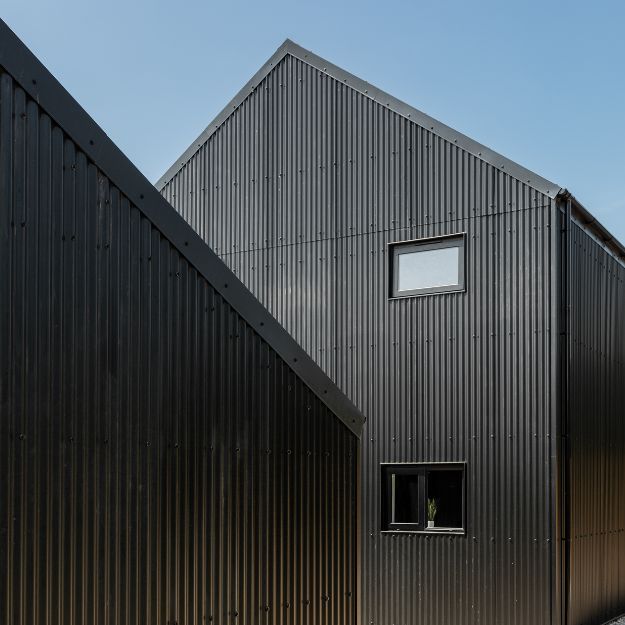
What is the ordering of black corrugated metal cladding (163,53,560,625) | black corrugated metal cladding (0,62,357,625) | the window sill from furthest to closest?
the window sill, black corrugated metal cladding (163,53,560,625), black corrugated metal cladding (0,62,357,625)

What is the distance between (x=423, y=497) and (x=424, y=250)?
3.44m

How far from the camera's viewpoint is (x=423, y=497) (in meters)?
13.0

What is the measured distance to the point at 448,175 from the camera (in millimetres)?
13281

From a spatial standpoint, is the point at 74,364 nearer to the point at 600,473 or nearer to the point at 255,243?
the point at 255,243

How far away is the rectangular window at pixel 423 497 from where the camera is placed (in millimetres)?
12844

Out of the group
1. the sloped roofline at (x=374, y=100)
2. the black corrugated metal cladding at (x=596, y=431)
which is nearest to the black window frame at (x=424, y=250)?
the sloped roofline at (x=374, y=100)

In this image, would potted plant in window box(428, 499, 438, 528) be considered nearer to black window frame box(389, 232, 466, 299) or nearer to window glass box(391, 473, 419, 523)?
window glass box(391, 473, 419, 523)

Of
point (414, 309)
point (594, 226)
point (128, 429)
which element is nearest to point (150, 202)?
point (128, 429)

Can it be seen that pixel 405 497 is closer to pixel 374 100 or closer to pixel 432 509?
pixel 432 509

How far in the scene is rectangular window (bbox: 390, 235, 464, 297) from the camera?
13.2 m

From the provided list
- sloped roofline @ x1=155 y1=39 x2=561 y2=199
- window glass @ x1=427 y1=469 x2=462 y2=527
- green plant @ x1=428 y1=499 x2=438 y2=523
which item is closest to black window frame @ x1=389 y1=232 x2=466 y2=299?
sloped roofline @ x1=155 y1=39 x2=561 y2=199

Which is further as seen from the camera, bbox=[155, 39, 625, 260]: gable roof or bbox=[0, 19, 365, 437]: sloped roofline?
bbox=[155, 39, 625, 260]: gable roof

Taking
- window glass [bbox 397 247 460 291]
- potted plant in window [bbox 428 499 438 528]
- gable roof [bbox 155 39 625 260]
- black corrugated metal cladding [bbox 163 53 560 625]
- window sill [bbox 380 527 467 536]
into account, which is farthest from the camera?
window glass [bbox 397 247 460 291]

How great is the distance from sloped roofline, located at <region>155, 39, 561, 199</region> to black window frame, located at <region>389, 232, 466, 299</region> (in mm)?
1141
